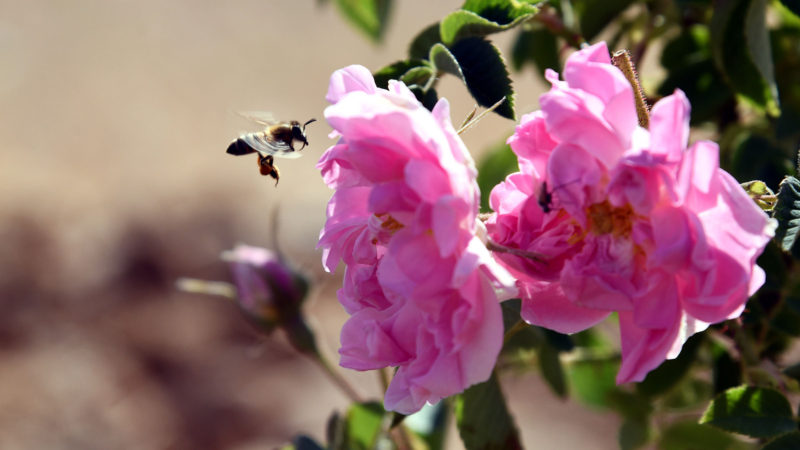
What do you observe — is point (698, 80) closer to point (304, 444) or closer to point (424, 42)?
point (424, 42)

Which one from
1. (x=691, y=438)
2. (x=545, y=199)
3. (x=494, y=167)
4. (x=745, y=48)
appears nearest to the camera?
(x=545, y=199)

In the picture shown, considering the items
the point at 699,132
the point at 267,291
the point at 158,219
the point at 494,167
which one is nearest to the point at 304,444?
the point at 267,291

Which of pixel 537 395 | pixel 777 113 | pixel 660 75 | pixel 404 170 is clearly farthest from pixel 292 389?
pixel 404 170

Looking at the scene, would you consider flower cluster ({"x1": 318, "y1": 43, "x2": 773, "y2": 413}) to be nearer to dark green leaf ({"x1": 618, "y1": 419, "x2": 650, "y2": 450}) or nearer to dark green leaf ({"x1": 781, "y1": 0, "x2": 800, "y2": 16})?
dark green leaf ({"x1": 781, "y1": 0, "x2": 800, "y2": 16})

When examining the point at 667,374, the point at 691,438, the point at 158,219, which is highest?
the point at 667,374

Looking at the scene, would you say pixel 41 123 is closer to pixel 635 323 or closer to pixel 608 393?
pixel 608 393

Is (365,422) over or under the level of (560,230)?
under

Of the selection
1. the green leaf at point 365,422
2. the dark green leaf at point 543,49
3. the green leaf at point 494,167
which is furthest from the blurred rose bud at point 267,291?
the dark green leaf at point 543,49
